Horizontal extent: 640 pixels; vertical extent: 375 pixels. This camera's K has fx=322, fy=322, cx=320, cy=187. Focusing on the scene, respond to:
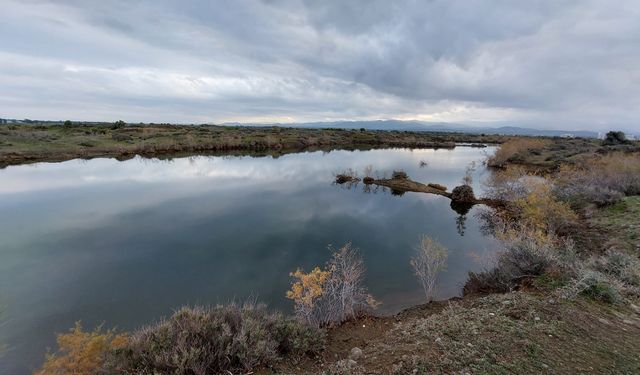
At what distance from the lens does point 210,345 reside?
547 cm

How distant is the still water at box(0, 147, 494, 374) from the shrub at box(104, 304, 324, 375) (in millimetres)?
3642

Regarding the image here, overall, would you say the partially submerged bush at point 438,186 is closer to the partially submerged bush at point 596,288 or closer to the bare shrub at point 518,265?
the bare shrub at point 518,265

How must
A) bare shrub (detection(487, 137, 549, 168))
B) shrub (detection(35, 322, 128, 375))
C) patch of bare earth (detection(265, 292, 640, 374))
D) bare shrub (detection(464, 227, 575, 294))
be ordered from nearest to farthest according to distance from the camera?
patch of bare earth (detection(265, 292, 640, 374)), shrub (detection(35, 322, 128, 375)), bare shrub (detection(464, 227, 575, 294)), bare shrub (detection(487, 137, 549, 168))

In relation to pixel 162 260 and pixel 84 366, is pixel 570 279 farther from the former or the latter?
pixel 162 260

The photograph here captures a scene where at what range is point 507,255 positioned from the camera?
9.64 m

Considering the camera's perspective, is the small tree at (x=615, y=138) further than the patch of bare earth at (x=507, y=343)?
Yes

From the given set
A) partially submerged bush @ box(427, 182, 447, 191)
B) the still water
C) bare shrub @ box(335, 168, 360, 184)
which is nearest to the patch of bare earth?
the still water

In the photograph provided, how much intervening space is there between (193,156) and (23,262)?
33.4m

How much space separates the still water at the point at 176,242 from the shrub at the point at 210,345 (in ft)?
11.9

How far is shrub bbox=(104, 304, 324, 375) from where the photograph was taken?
5.06 m

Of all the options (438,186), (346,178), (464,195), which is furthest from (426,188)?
(346,178)

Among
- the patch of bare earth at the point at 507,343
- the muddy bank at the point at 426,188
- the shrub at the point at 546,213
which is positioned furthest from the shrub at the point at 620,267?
the muddy bank at the point at 426,188

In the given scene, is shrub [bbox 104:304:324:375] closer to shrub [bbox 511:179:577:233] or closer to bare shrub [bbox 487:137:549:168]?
shrub [bbox 511:179:577:233]

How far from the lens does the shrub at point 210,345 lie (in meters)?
5.06
